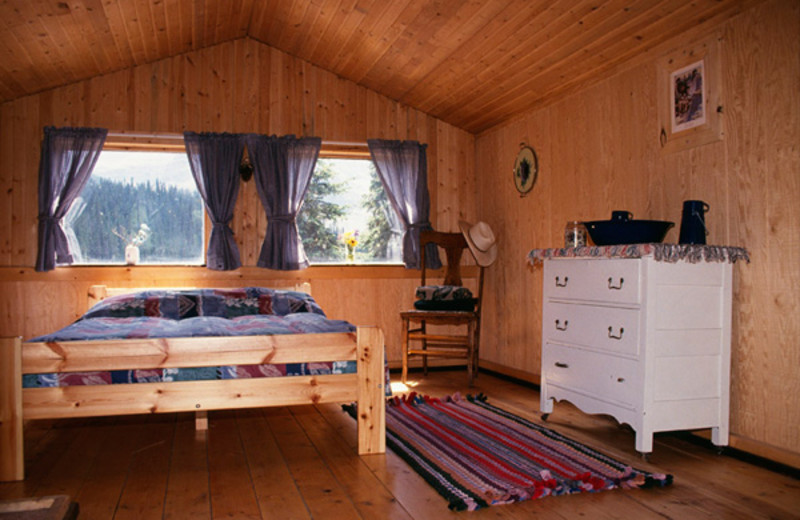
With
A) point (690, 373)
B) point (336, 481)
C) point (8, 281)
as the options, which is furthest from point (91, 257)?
point (690, 373)

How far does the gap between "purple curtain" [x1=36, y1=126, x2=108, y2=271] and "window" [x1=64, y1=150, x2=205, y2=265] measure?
15 cm

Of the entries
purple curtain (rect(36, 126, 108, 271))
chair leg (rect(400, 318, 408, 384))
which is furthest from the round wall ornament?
purple curtain (rect(36, 126, 108, 271))

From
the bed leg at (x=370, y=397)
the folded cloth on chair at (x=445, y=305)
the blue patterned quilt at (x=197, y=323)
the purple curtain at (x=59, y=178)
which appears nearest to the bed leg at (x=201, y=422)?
the blue patterned quilt at (x=197, y=323)

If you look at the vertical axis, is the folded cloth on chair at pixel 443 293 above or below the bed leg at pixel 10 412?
above

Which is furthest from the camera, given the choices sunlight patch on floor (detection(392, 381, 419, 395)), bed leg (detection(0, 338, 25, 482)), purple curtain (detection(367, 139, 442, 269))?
purple curtain (detection(367, 139, 442, 269))

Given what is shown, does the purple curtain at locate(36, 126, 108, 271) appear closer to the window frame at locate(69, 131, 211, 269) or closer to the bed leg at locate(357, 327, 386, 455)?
the window frame at locate(69, 131, 211, 269)

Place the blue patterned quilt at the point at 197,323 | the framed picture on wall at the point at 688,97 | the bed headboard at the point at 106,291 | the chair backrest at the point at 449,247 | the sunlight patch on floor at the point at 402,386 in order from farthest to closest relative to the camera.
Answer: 1. the chair backrest at the point at 449,247
2. the bed headboard at the point at 106,291
3. the sunlight patch on floor at the point at 402,386
4. the framed picture on wall at the point at 688,97
5. the blue patterned quilt at the point at 197,323

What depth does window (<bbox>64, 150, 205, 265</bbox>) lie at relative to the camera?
504cm

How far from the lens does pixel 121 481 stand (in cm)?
259

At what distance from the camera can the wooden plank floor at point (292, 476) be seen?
2287 mm

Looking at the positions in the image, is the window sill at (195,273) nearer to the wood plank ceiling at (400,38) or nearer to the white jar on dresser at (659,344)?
the wood plank ceiling at (400,38)

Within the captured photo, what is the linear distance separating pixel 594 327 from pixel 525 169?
81.5 inches

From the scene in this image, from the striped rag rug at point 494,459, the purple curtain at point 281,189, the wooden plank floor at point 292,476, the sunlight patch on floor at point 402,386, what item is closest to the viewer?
the wooden plank floor at point 292,476

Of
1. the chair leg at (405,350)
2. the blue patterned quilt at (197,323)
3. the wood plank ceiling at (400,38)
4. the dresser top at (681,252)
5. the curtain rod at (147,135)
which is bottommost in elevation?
the chair leg at (405,350)
